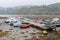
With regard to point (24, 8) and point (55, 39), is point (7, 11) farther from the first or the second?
point (55, 39)

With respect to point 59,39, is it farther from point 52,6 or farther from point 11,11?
point 11,11

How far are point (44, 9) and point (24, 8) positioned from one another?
23657 millimetres

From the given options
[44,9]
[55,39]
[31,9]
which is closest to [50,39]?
[55,39]

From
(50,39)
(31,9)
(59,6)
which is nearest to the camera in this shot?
(50,39)

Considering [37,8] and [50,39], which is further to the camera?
[37,8]

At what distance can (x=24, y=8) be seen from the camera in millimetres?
126875

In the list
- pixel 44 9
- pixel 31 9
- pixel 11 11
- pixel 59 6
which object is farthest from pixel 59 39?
pixel 11 11

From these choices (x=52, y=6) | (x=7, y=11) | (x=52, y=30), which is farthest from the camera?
(x=7, y=11)

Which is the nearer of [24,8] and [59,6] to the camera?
[59,6]

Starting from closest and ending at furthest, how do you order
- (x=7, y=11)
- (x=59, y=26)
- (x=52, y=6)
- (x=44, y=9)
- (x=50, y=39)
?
(x=50, y=39), (x=59, y=26), (x=52, y=6), (x=44, y=9), (x=7, y=11)

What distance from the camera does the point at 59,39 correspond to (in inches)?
685

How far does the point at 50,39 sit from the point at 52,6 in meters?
77.7

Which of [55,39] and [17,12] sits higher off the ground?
[55,39]

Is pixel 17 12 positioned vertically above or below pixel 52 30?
below
